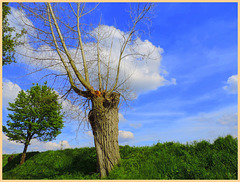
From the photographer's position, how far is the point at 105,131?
7070 millimetres

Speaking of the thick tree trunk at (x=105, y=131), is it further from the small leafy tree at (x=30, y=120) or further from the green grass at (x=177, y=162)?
the small leafy tree at (x=30, y=120)

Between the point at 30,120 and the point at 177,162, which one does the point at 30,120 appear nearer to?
the point at 30,120

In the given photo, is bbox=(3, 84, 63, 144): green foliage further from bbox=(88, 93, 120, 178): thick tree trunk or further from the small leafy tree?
bbox=(88, 93, 120, 178): thick tree trunk

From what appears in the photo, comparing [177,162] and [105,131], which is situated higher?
[105,131]

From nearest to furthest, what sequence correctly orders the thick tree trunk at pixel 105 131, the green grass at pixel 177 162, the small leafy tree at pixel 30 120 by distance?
the green grass at pixel 177 162, the thick tree trunk at pixel 105 131, the small leafy tree at pixel 30 120

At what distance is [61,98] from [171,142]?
559 cm

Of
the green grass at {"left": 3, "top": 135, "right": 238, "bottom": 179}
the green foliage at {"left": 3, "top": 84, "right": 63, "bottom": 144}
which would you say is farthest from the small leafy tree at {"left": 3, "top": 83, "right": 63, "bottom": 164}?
the green grass at {"left": 3, "top": 135, "right": 238, "bottom": 179}

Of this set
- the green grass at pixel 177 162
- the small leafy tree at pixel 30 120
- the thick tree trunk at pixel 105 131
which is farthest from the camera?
the small leafy tree at pixel 30 120

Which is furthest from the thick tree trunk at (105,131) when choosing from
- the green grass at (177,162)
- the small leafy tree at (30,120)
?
the small leafy tree at (30,120)

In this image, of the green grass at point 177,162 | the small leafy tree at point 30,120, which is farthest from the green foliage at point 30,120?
the green grass at point 177,162

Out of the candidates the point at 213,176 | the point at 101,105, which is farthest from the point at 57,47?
the point at 213,176

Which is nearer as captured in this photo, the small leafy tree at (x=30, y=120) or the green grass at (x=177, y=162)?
the green grass at (x=177, y=162)

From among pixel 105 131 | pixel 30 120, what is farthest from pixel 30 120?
pixel 105 131

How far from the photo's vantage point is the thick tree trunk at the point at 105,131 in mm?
6906
